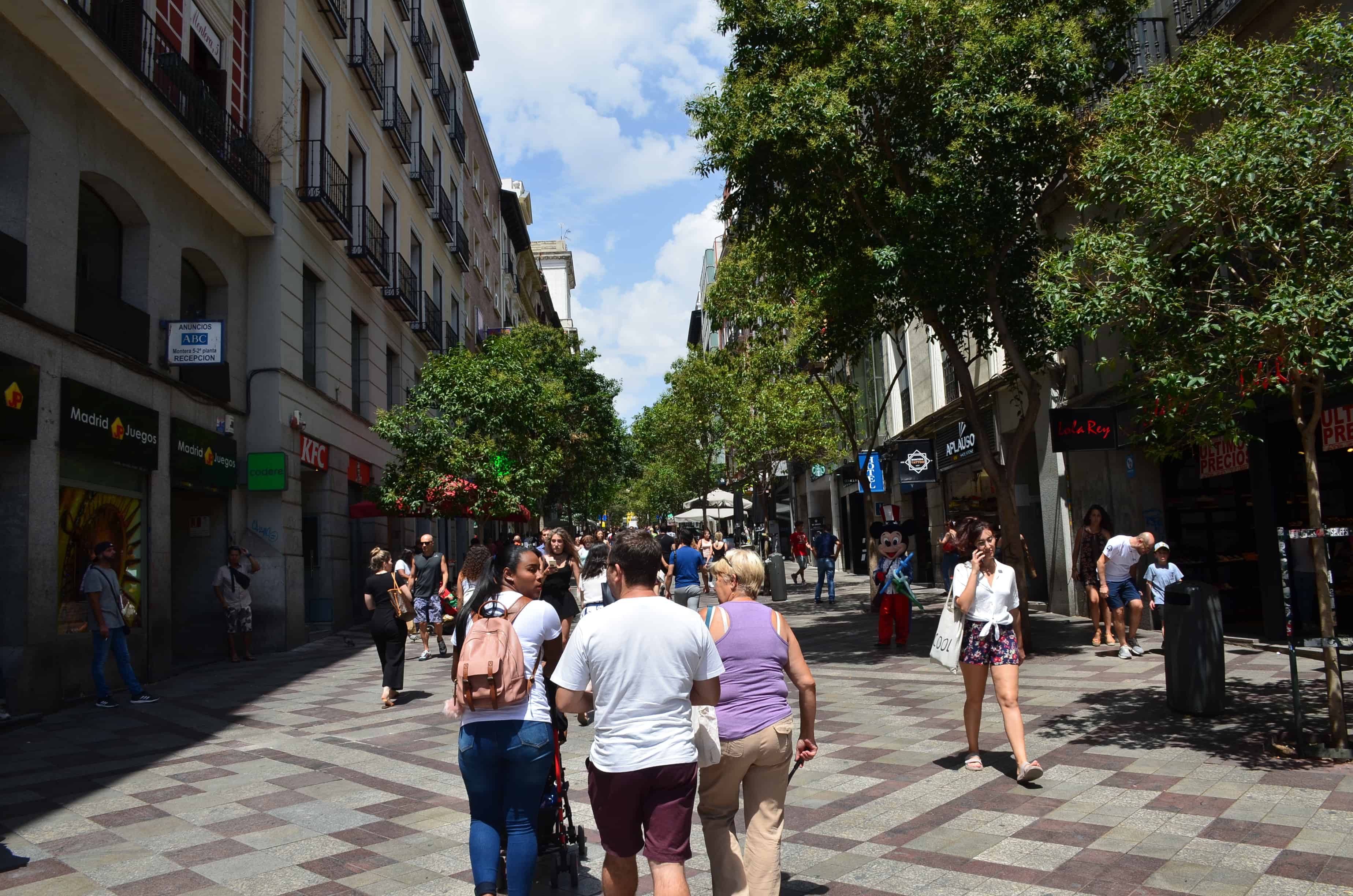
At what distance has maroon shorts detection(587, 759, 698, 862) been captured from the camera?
354 cm

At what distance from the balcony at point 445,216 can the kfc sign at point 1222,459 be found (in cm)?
2242

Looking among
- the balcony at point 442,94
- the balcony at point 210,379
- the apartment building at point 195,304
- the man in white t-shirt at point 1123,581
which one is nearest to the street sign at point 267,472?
the apartment building at point 195,304

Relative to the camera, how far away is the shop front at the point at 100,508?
1145 centimetres

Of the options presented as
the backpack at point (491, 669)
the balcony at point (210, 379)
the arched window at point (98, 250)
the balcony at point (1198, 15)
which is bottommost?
the backpack at point (491, 669)

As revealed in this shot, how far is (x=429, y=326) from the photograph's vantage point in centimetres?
2867

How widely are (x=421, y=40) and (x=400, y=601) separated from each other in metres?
22.3

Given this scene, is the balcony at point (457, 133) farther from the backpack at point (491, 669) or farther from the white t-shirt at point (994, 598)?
the backpack at point (491, 669)

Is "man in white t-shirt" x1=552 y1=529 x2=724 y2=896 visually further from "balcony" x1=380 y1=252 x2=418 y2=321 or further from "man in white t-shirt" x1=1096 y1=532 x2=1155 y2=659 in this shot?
"balcony" x1=380 y1=252 x2=418 y2=321

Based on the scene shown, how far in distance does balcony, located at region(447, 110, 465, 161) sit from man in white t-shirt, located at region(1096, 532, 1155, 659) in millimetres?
26837

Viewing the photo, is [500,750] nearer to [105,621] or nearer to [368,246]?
[105,621]

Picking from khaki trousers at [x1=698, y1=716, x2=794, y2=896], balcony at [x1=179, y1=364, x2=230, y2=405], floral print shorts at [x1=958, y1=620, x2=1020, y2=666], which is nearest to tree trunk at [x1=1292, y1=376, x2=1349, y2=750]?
floral print shorts at [x1=958, y1=620, x2=1020, y2=666]

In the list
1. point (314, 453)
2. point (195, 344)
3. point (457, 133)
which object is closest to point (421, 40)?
point (457, 133)

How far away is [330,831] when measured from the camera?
19.8 feet

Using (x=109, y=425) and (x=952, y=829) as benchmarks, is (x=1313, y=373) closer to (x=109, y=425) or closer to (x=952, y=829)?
(x=952, y=829)
